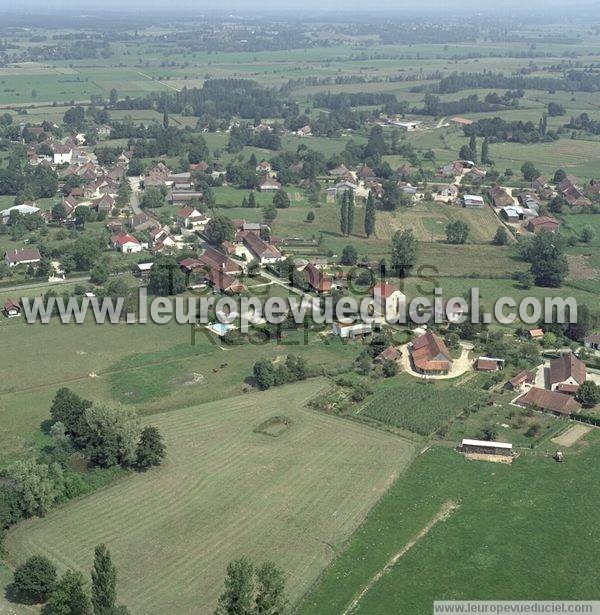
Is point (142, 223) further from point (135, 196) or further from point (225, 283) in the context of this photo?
point (225, 283)

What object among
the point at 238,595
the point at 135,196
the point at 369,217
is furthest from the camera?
the point at 135,196

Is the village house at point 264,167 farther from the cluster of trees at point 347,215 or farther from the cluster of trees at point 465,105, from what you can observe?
the cluster of trees at point 465,105

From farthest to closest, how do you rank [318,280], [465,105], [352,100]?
1. [352,100]
2. [465,105]
3. [318,280]

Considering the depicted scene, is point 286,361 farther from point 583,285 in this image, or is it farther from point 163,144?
point 163,144

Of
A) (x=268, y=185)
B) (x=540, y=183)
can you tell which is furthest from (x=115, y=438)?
(x=540, y=183)

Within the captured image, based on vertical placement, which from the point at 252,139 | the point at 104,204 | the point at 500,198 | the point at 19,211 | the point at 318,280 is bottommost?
the point at 318,280

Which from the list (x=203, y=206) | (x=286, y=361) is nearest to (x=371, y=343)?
(x=286, y=361)

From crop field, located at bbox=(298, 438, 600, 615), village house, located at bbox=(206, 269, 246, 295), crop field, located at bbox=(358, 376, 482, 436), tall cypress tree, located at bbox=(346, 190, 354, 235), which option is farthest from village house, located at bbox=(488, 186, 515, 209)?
crop field, located at bbox=(298, 438, 600, 615)
